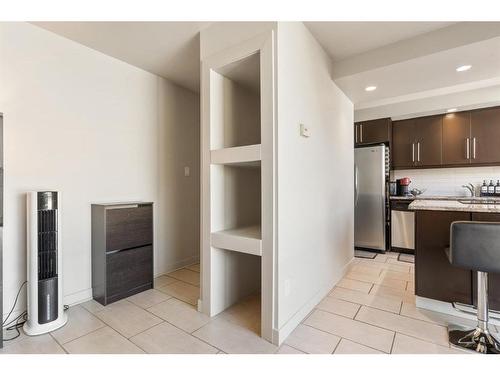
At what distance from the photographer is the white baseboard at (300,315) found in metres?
1.70

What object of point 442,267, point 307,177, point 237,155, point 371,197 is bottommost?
point 442,267

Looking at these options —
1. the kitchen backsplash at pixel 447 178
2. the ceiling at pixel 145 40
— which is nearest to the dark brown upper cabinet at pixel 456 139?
the kitchen backsplash at pixel 447 178

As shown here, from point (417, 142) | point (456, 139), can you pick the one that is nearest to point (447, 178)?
point (456, 139)

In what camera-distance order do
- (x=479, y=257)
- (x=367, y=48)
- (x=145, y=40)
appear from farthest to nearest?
1. (x=367, y=48)
2. (x=145, y=40)
3. (x=479, y=257)

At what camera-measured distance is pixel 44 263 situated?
1871 mm

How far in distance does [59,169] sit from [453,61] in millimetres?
3538

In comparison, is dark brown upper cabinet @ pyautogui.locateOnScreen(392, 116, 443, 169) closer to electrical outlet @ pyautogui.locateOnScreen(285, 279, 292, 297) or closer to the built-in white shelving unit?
the built-in white shelving unit

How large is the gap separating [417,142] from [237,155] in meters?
3.45

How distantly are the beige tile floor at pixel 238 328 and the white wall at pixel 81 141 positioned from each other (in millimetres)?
517

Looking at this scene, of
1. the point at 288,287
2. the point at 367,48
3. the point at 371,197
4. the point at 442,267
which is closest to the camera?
the point at 288,287

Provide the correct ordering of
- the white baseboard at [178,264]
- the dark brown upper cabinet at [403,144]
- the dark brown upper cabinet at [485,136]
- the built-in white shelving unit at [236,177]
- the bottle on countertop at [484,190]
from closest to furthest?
1. the built-in white shelving unit at [236,177]
2. the white baseboard at [178,264]
3. the dark brown upper cabinet at [485,136]
4. the bottle on countertop at [484,190]
5. the dark brown upper cabinet at [403,144]

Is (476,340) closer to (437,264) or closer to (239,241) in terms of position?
(437,264)

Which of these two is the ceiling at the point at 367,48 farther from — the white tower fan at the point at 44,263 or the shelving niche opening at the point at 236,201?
the white tower fan at the point at 44,263

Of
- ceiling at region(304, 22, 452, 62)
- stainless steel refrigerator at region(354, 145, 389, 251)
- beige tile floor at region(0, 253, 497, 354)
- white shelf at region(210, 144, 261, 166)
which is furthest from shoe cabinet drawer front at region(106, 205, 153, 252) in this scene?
stainless steel refrigerator at region(354, 145, 389, 251)
